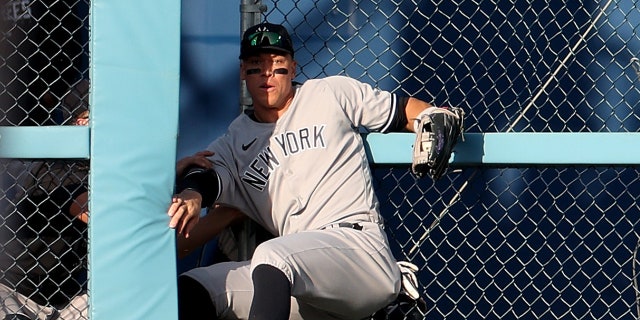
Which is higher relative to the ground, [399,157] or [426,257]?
[399,157]

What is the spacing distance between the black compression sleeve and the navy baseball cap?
52 centimetres

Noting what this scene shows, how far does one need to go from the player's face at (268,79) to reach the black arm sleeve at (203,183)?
0.39 m

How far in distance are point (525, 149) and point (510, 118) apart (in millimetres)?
1079

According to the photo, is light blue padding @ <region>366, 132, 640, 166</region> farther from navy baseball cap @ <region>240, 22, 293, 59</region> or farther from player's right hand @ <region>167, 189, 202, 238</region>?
player's right hand @ <region>167, 189, 202, 238</region>

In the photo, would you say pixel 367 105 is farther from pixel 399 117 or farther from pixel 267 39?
pixel 267 39

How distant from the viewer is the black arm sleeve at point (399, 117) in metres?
4.69

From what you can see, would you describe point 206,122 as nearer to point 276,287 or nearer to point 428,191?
point 428,191

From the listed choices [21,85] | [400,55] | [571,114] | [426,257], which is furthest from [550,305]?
[21,85]

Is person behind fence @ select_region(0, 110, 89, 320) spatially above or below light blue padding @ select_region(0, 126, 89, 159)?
below

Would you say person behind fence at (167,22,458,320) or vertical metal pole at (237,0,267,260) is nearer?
person behind fence at (167,22,458,320)

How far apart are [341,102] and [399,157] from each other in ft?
1.17

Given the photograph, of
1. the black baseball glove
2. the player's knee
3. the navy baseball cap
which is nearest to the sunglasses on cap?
the navy baseball cap

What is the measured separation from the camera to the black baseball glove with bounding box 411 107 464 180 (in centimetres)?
440

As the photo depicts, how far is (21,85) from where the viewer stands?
5305 millimetres
